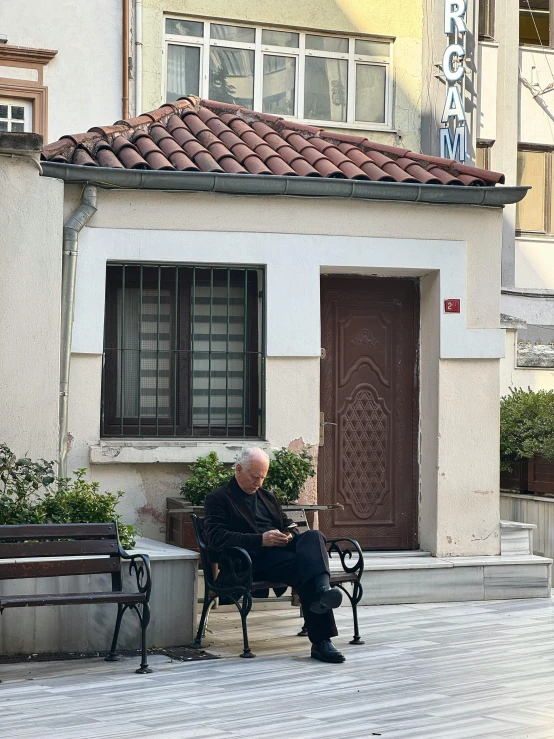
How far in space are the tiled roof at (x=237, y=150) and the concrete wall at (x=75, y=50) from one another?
194 inches

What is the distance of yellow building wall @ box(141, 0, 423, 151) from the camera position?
17.9 m

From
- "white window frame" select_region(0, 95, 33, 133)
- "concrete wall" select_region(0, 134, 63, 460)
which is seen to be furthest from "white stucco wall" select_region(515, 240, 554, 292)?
"concrete wall" select_region(0, 134, 63, 460)

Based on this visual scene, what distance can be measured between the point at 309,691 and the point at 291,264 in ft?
15.0

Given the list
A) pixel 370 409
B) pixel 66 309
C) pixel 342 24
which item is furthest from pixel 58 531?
Answer: pixel 342 24

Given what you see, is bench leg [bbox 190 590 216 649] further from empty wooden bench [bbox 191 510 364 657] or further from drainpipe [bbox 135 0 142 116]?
drainpipe [bbox 135 0 142 116]

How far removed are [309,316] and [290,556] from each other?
2918 mm

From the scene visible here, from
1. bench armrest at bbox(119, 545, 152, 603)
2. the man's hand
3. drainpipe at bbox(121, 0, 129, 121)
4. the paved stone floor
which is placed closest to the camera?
the paved stone floor

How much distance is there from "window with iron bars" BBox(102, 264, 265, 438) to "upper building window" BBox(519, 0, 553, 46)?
46.9 feet

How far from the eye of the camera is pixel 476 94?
21.2m

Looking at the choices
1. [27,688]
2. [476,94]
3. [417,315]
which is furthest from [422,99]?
[27,688]

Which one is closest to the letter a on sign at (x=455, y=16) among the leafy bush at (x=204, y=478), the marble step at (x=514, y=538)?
the marble step at (x=514, y=538)

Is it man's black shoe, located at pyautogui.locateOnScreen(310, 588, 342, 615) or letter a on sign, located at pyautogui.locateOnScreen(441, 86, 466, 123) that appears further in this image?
letter a on sign, located at pyautogui.locateOnScreen(441, 86, 466, 123)

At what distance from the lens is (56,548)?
8188 mm

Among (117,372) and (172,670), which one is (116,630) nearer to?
(172,670)
